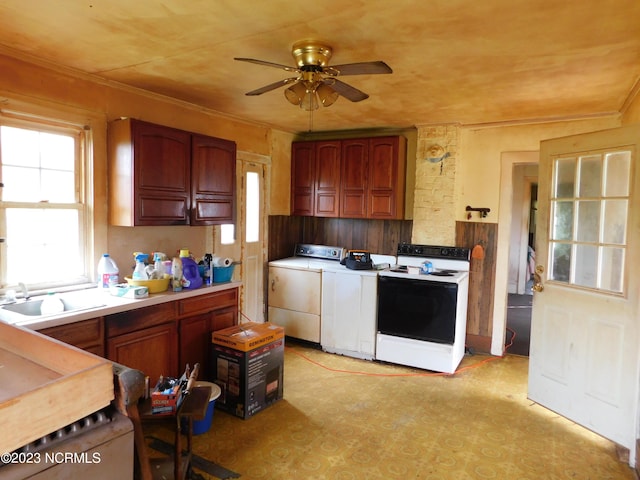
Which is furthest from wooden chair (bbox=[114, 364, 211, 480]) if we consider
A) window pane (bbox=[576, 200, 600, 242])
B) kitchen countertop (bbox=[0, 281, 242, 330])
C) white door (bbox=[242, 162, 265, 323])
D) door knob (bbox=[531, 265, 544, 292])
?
window pane (bbox=[576, 200, 600, 242])

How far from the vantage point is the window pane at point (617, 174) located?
103 inches

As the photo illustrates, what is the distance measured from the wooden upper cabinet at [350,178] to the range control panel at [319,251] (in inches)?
16.1

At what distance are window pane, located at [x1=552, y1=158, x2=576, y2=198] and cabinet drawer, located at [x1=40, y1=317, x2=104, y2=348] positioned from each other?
3.22 meters

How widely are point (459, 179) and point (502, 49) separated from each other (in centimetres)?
211

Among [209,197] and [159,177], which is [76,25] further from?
[209,197]

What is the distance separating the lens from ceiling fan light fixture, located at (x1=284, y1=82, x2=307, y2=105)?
2371mm

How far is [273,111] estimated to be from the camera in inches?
156

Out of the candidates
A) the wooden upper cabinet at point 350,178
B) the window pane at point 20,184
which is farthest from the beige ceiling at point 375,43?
the wooden upper cabinet at point 350,178

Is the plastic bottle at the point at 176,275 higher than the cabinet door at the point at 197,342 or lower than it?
higher

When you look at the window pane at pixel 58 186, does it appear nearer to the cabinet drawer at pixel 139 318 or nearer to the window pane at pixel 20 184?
the window pane at pixel 20 184

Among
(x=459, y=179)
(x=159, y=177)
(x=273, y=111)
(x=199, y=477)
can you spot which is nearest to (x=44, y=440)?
(x=199, y=477)

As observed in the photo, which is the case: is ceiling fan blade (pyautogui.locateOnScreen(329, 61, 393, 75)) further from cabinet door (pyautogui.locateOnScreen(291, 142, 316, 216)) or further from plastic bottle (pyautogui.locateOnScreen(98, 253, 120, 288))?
cabinet door (pyautogui.locateOnScreen(291, 142, 316, 216))

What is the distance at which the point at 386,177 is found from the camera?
4457 millimetres

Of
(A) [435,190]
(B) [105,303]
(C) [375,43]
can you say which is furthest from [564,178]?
(B) [105,303]
